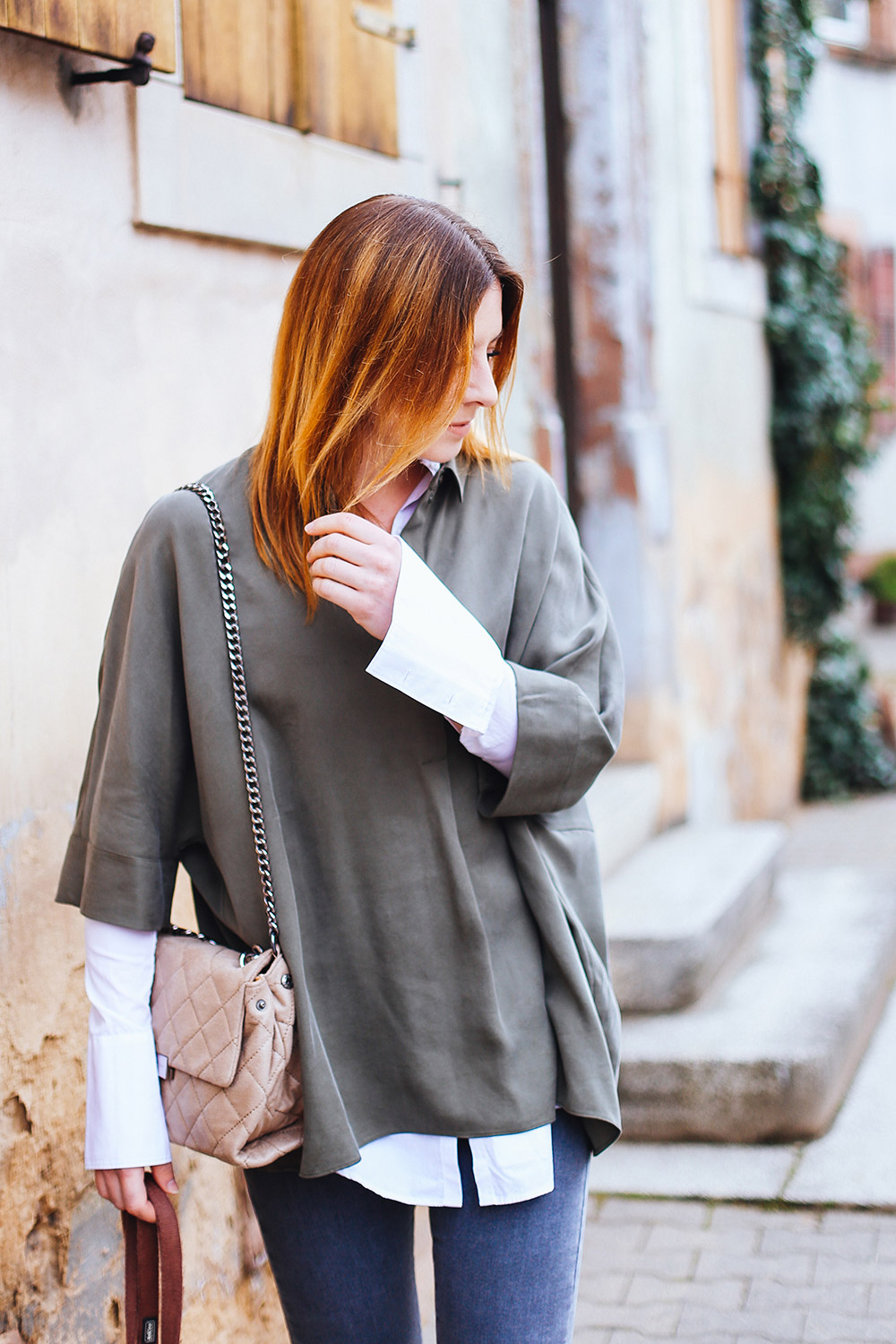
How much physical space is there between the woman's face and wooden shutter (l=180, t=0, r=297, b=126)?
1.12 metres

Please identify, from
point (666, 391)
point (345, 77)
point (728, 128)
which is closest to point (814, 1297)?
point (345, 77)

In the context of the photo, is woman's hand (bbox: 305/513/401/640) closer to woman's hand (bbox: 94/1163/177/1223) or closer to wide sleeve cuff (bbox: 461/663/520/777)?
wide sleeve cuff (bbox: 461/663/520/777)

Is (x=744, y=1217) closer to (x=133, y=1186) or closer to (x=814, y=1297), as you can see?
(x=814, y=1297)

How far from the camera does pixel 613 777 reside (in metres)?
5.16

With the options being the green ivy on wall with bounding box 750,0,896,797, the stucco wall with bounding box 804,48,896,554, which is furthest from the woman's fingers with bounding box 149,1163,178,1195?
the stucco wall with bounding box 804,48,896,554

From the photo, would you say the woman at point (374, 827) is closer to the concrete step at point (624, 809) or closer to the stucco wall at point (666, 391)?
the concrete step at point (624, 809)

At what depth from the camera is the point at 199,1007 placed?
163 cm

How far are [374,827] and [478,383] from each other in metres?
0.49

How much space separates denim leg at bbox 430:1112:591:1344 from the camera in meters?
1.65

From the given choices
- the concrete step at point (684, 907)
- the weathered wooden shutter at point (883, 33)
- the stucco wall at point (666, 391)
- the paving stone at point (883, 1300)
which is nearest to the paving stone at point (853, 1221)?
the paving stone at point (883, 1300)

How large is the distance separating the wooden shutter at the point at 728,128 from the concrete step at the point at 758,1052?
11.5ft

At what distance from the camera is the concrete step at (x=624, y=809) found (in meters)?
4.66

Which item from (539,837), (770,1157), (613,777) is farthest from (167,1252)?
(613,777)

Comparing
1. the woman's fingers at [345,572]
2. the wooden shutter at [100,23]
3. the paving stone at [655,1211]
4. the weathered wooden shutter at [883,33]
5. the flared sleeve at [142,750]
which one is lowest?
the paving stone at [655,1211]
